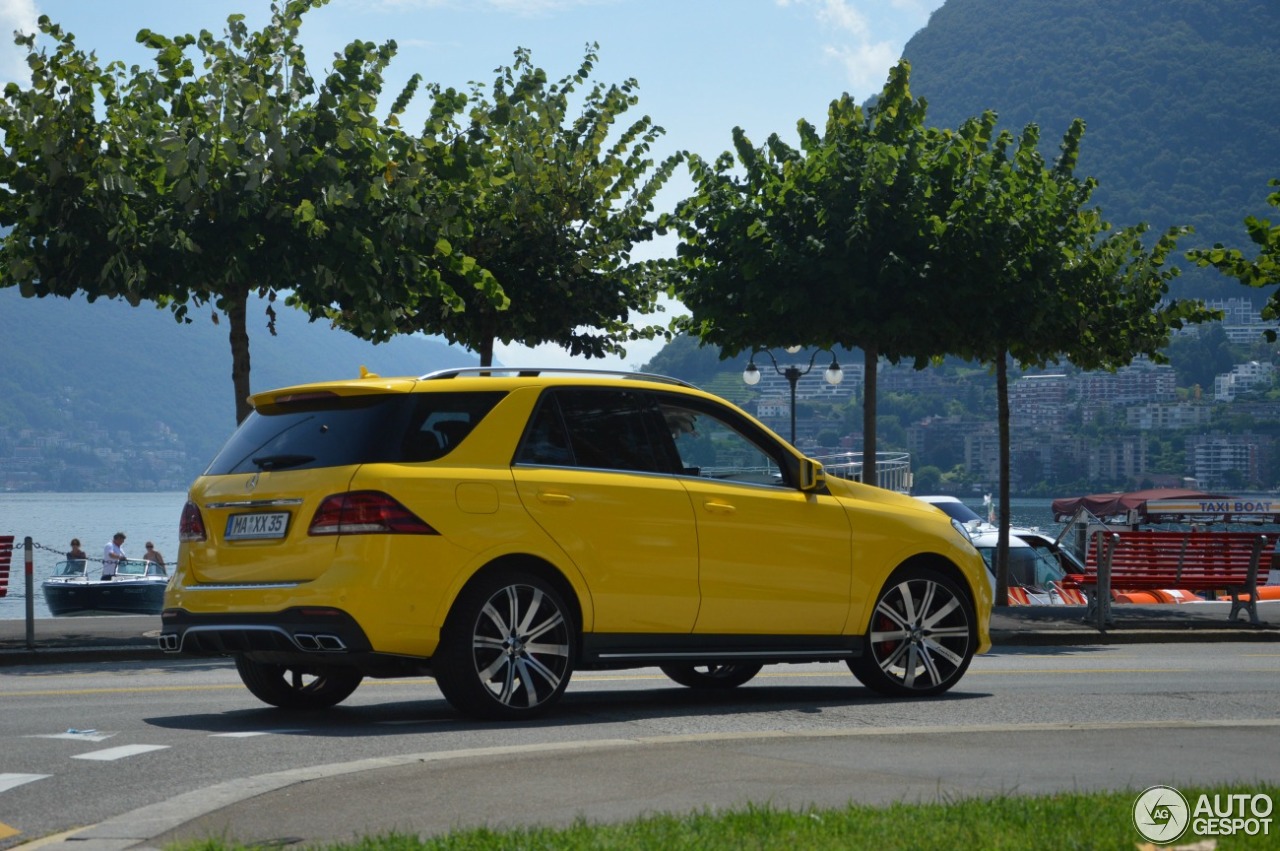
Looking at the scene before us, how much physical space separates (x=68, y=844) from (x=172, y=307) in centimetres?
1557

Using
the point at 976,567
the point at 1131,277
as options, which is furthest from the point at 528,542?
the point at 1131,277

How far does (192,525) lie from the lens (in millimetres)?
10297

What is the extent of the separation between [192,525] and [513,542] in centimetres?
176

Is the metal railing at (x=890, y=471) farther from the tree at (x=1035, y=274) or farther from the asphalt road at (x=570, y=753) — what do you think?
the asphalt road at (x=570, y=753)

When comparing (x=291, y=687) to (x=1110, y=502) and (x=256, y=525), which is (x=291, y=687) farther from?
(x=1110, y=502)

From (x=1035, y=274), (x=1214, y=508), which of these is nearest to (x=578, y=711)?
(x=1035, y=274)

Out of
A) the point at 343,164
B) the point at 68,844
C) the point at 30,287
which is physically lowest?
the point at 68,844

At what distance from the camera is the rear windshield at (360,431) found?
9.77 meters

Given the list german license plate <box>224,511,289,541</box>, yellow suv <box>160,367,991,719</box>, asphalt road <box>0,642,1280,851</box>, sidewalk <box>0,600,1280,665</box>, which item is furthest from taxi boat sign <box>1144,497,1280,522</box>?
german license plate <box>224,511,289,541</box>

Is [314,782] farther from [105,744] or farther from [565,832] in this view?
[105,744]

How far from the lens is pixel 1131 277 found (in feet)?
91.1

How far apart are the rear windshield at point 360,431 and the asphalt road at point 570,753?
1.37 metres

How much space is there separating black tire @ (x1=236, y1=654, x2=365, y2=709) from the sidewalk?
6.59 meters

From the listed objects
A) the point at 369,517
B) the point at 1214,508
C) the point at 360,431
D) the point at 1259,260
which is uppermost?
the point at 1259,260
